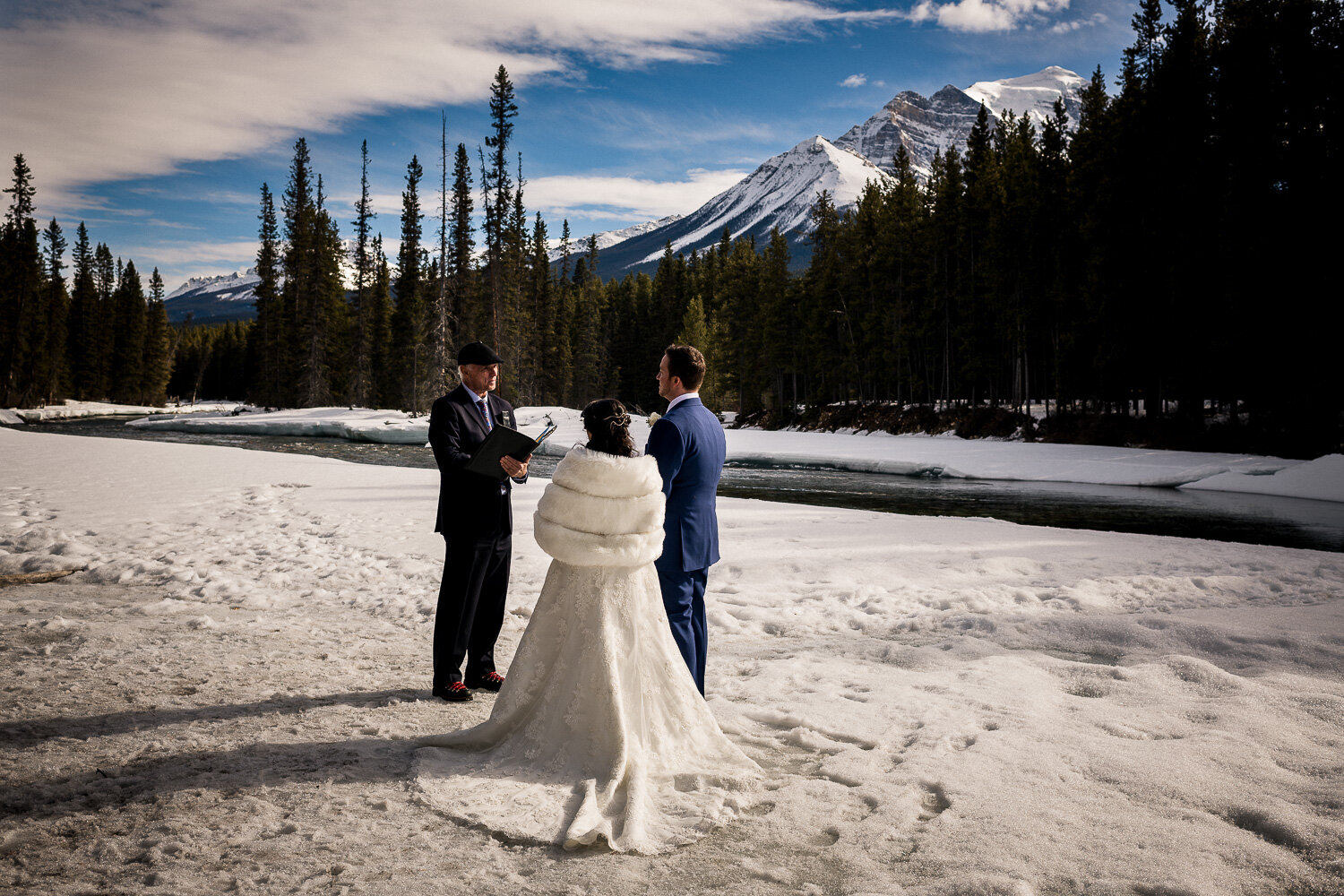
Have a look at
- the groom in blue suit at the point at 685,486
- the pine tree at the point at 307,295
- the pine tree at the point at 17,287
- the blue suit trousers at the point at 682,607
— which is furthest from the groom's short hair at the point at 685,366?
the pine tree at the point at 17,287

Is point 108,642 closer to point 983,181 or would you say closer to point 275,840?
point 275,840

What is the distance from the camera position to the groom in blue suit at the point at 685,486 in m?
3.99

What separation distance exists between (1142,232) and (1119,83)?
7078mm

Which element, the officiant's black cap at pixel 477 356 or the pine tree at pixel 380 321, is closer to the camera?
the officiant's black cap at pixel 477 356

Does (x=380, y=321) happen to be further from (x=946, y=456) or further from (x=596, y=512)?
(x=596, y=512)

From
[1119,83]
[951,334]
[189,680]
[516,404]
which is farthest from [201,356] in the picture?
[189,680]

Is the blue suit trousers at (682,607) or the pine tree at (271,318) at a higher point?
the pine tree at (271,318)

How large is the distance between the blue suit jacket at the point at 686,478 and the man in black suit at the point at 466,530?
3.37 feet

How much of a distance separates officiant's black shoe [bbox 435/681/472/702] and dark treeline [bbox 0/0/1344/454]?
26.9m

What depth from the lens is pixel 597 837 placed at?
2980 millimetres

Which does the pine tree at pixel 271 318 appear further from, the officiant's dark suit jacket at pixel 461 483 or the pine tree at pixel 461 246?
the officiant's dark suit jacket at pixel 461 483

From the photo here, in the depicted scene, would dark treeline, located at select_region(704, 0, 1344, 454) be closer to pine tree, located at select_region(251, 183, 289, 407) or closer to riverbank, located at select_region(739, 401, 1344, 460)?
riverbank, located at select_region(739, 401, 1344, 460)

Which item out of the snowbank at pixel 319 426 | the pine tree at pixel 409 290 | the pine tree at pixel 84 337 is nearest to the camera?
the snowbank at pixel 319 426

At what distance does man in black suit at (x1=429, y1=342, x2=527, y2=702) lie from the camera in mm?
4680
